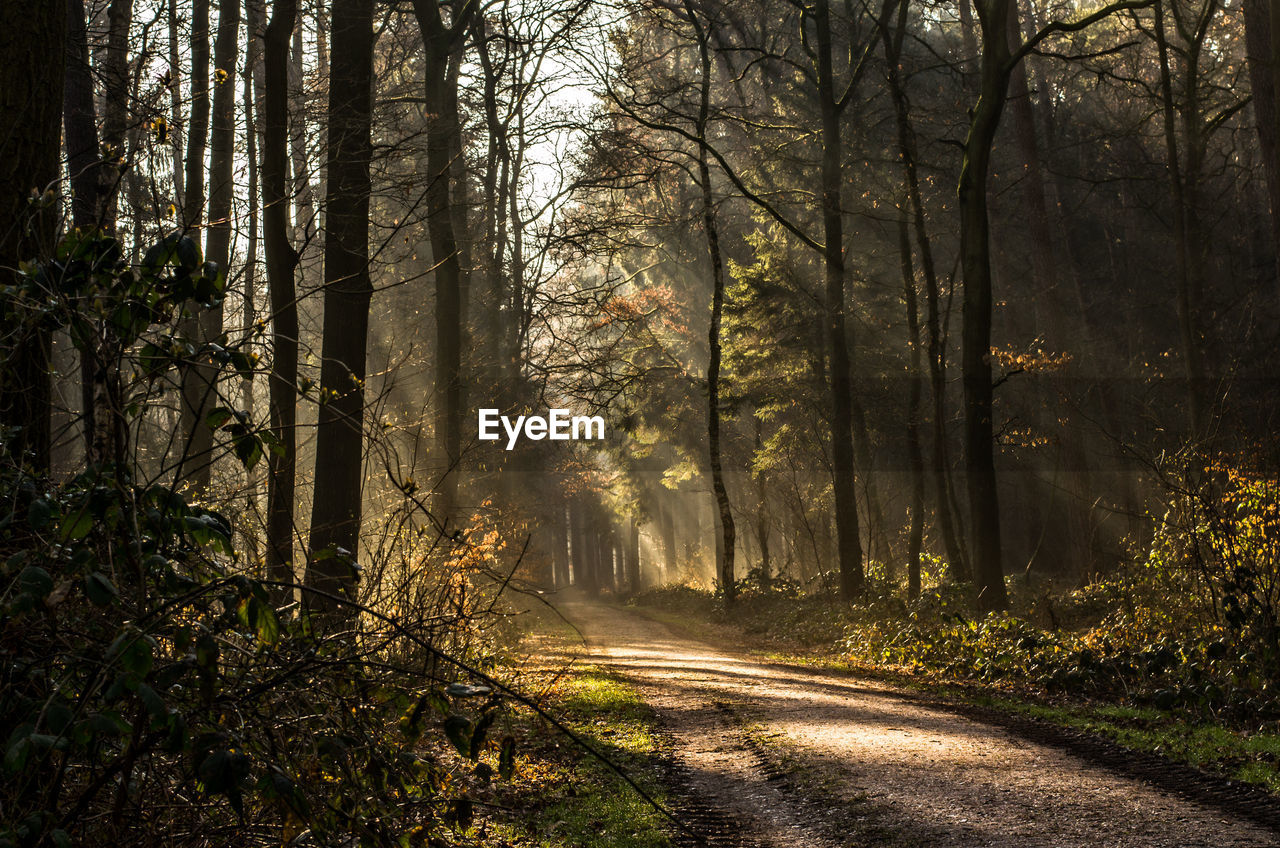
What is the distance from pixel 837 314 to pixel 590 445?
14.7 meters

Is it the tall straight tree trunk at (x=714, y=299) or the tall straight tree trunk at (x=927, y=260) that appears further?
the tall straight tree trunk at (x=714, y=299)

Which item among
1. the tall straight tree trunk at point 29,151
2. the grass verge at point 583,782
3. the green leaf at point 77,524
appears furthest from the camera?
the grass verge at point 583,782

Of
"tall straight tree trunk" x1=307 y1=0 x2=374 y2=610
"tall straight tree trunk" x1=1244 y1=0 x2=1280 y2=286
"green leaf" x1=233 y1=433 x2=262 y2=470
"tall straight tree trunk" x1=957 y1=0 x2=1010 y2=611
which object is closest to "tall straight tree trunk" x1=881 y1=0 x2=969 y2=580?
"tall straight tree trunk" x1=957 y1=0 x2=1010 y2=611

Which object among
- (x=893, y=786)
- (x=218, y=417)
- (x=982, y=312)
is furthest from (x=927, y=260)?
(x=218, y=417)

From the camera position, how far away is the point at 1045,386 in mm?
25156

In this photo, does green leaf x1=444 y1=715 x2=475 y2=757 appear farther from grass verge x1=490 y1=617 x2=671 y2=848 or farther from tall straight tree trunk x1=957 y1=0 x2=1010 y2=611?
tall straight tree trunk x1=957 y1=0 x2=1010 y2=611

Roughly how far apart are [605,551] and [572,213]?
38859 millimetres

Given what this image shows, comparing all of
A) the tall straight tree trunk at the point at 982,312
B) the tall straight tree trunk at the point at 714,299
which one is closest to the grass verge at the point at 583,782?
the tall straight tree trunk at the point at 982,312

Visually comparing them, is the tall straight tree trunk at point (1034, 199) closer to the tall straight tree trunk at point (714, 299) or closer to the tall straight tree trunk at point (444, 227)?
the tall straight tree trunk at point (714, 299)

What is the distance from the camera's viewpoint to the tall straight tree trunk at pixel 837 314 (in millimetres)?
20500

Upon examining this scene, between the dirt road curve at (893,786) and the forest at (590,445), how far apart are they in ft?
0.18

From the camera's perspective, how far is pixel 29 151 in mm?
4480

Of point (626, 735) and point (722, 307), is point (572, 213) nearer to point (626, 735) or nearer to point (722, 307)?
point (722, 307)

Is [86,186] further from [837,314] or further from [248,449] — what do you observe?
[837,314]
